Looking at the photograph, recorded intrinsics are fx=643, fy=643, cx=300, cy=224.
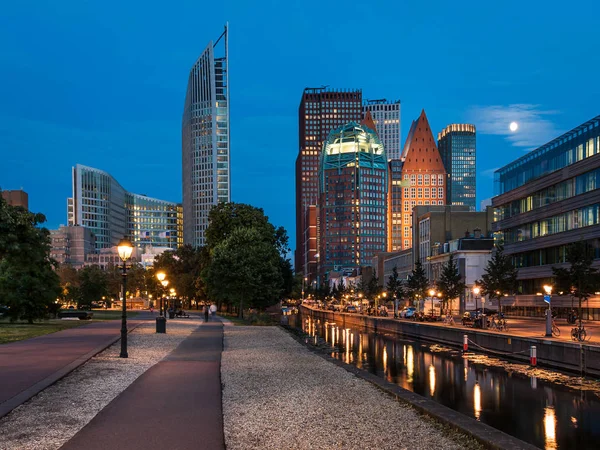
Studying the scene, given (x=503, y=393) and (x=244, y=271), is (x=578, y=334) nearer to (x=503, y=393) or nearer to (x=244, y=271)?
(x=503, y=393)

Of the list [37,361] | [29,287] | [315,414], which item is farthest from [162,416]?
[29,287]

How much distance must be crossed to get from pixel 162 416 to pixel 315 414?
341 cm

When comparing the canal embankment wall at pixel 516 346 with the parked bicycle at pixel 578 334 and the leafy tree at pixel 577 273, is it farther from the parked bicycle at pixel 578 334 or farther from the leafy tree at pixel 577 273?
the leafy tree at pixel 577 273

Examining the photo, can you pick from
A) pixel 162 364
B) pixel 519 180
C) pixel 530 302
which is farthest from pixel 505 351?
pixel 519 180

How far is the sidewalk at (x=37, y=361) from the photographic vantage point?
640 inches

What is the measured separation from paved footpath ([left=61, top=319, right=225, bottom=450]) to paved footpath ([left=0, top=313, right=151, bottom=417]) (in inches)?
91.0

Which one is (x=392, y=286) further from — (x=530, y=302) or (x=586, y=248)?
(x=586, y=248)

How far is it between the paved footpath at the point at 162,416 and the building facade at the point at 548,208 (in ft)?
198

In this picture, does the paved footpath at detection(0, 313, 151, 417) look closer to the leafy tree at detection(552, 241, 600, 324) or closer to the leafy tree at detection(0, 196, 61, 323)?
the leafy tree at detection(0, 196, 61, 323)

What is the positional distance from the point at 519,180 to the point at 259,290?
141 feet

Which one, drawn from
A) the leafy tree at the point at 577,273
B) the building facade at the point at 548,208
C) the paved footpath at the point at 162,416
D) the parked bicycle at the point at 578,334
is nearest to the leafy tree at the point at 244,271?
the leafy tree at the point at 577,273

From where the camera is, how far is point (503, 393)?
2370cm

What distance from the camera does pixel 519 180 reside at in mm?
91500

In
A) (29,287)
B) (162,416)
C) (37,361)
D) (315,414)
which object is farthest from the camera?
(29,287)
